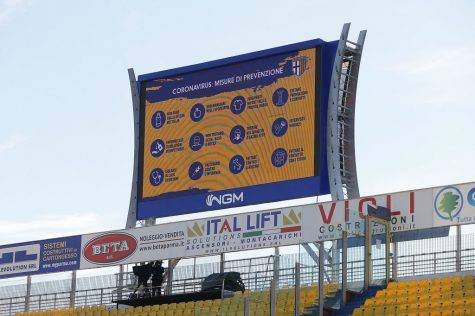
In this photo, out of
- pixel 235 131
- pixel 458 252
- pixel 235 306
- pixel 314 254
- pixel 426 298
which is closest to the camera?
pixel 426 298

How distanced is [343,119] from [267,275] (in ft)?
12.0

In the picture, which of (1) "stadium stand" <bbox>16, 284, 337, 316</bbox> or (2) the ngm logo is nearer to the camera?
(1) "stadium stand" <bbox>16, 284, 337, 316</bbox>

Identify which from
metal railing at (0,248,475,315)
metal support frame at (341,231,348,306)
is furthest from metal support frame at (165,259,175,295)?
metal support frame at (341,231,348,306)

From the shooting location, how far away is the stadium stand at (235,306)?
2466 centimetres

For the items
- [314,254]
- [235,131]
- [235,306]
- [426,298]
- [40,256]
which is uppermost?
[235,131]

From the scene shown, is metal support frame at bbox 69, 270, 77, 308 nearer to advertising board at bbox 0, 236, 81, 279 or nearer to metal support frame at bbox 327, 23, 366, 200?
advertising board at bbox 0, 236, 81, 279

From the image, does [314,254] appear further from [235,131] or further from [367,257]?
[235,131]

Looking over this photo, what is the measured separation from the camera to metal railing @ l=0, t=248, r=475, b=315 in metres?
24.9

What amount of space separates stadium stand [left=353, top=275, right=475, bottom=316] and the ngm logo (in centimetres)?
515

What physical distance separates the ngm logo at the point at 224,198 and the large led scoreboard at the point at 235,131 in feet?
0.07

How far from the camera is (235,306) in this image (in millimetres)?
25438

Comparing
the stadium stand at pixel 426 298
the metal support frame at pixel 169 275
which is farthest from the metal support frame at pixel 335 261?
the metal support frame at pixel 169 275

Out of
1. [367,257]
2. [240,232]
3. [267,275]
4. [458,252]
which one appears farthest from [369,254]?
[240,232]

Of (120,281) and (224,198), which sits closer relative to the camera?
(224,198)
